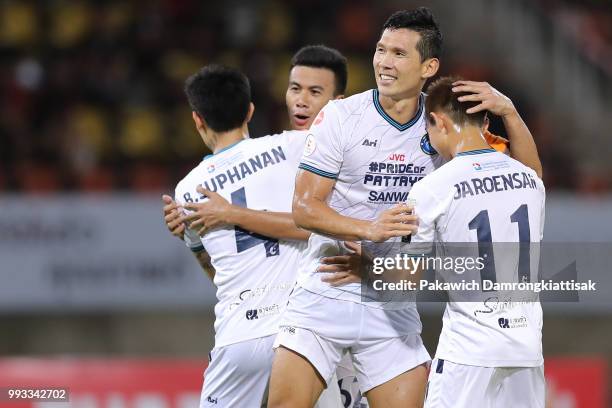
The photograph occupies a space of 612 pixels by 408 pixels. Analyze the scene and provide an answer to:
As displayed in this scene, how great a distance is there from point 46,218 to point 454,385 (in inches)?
282

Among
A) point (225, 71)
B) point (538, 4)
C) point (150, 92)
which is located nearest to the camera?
point (225, 71)

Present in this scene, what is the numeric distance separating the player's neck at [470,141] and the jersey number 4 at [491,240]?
1.01 ft

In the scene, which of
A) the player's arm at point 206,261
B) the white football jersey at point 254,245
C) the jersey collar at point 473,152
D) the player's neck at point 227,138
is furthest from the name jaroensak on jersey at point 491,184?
the player's arm at point 206,261

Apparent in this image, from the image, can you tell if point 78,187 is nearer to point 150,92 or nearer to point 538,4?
point 150,92

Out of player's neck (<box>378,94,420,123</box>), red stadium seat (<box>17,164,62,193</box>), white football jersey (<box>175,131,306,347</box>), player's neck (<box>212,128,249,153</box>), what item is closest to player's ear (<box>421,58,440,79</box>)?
player's neck (<box>378,94,420,123</box>)

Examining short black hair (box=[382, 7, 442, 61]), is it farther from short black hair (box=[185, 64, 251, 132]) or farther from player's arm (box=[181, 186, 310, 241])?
player's arm (box=[181, 186, 310, 241])

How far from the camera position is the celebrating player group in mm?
4465

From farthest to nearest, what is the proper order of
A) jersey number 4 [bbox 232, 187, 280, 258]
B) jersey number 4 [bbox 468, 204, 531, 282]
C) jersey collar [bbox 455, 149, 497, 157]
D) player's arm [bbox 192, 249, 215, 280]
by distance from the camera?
player's arm [bbox 192, 249, 215, 280] < jersey number 4 [bbox 232, 187, 280, 258] < jersey collar [bbox 455, 149, 497, 157] < jersey number 4 [bbox 468, 204, 531, 282]

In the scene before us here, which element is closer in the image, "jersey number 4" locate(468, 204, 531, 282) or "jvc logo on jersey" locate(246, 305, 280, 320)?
"jersey number 4" locate(468, 204, 531, 282)

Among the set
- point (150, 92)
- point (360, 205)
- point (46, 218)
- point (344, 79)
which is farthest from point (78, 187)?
point (360, 205)

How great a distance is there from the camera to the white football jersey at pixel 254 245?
5203 mm

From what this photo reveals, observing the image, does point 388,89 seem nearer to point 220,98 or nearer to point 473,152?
point 473,152

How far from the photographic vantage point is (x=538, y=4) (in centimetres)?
1507

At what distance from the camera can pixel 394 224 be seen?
A: 4441mm
